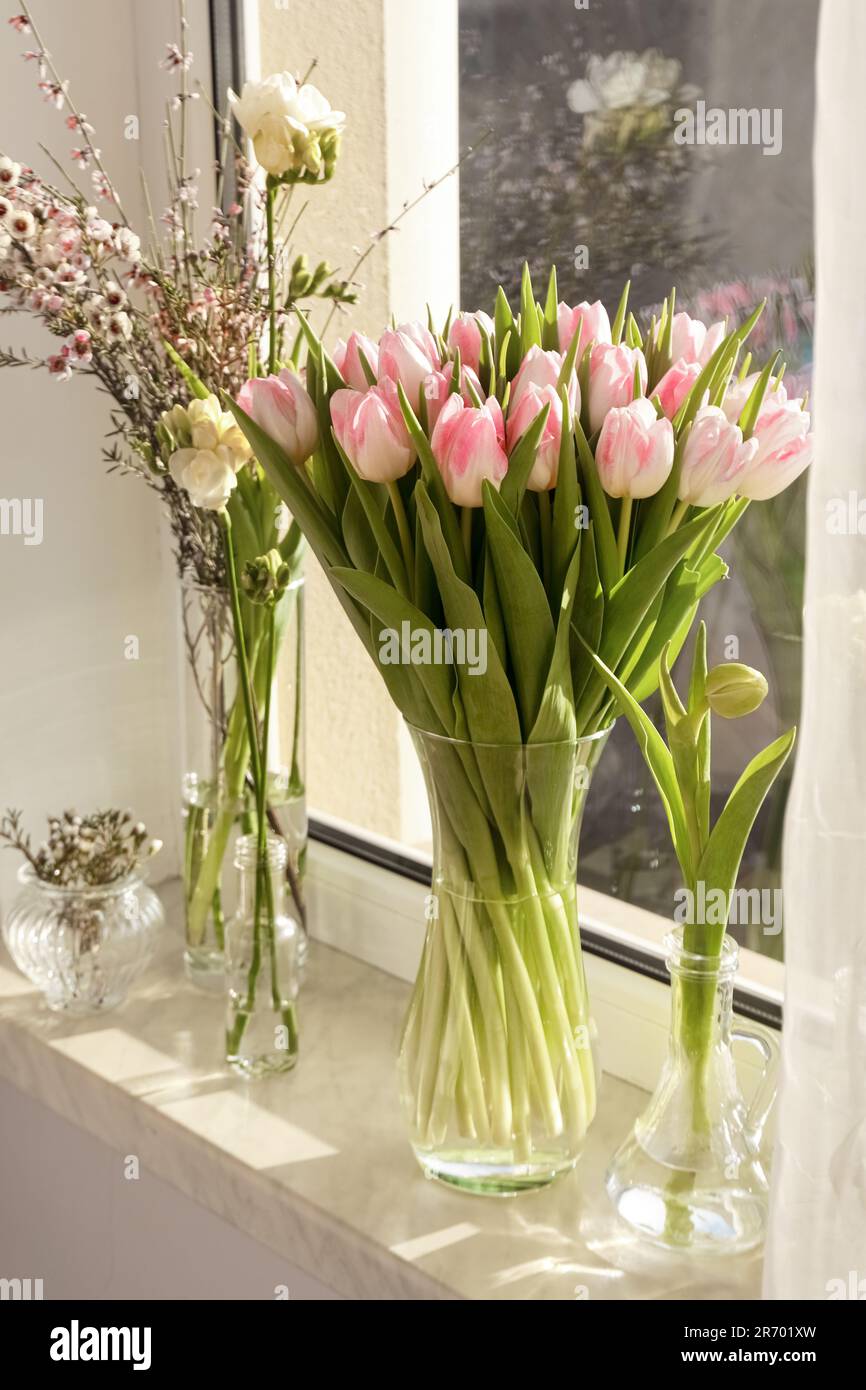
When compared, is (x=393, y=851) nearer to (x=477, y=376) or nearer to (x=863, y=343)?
(x=477, y=376)

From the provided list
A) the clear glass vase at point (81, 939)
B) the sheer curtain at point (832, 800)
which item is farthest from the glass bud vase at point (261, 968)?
the sheer curtain at point (832, 800)

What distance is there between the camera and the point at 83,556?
119cm

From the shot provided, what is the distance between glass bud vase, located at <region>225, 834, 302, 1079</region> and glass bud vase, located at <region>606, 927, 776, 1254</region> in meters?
0.30

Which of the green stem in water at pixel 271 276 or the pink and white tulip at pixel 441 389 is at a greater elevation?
the green stem in water at pixel 271 276

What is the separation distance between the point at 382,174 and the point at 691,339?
470 millimetres

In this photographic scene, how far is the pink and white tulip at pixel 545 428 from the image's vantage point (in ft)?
2.23

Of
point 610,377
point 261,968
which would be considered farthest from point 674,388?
point 261,968

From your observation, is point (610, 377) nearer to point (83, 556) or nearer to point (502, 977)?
point (502, 977)

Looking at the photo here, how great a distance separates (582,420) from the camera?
0.72m

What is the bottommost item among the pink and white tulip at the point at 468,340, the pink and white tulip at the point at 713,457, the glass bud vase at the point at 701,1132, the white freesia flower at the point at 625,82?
the glass bud vase at the point at 701,1132

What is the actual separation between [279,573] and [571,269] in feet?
1.01

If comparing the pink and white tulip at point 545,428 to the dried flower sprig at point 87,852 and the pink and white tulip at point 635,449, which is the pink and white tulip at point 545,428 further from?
the dried flower sprig at point 87,852

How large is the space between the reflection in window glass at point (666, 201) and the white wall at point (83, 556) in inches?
11.8

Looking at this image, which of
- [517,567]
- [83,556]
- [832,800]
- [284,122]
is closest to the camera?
[832,800]
